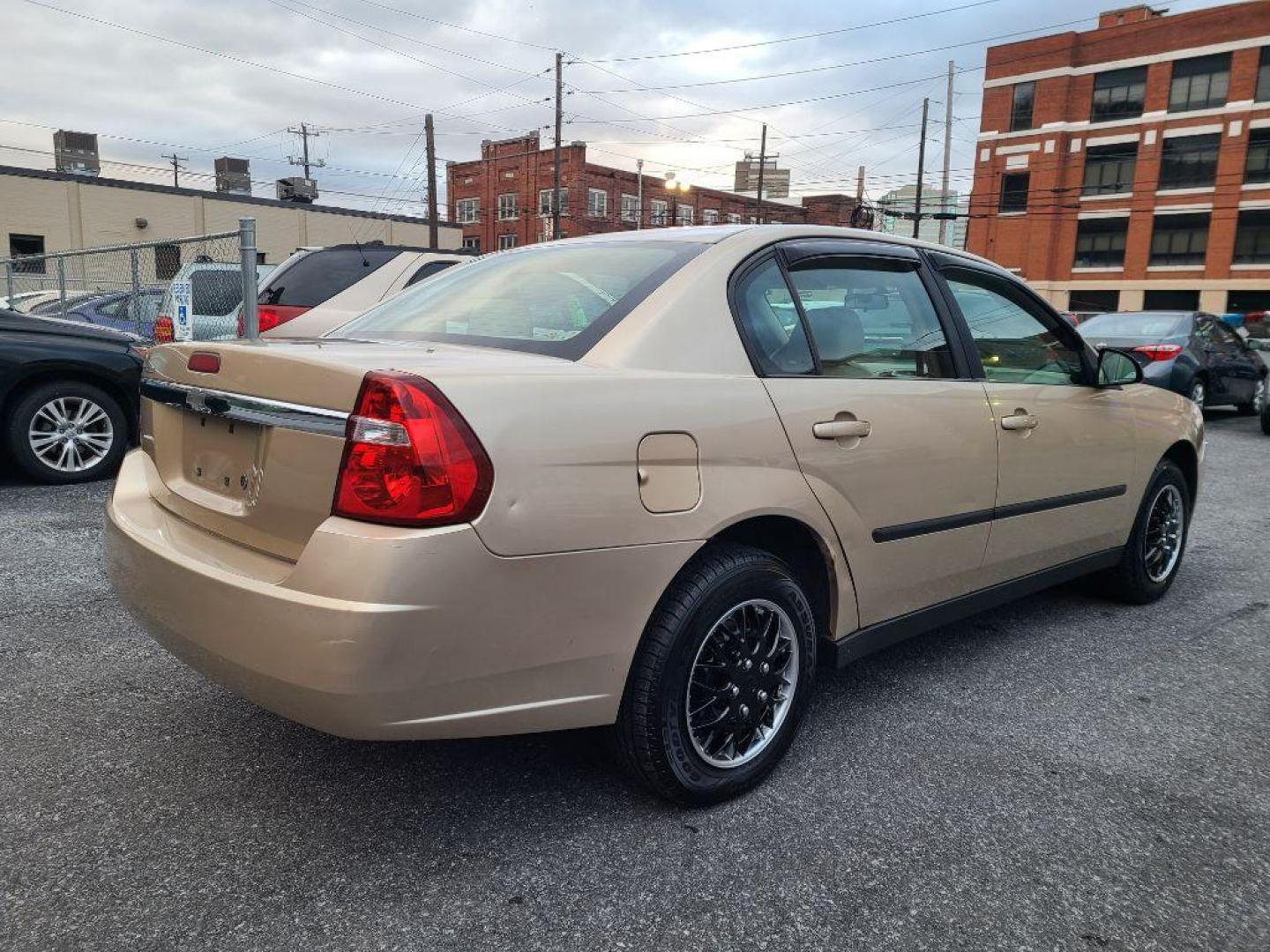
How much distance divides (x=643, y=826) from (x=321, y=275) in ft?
21.8

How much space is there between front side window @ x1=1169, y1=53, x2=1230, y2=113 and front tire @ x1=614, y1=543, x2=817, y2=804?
154 ft

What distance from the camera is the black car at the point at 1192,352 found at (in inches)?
431

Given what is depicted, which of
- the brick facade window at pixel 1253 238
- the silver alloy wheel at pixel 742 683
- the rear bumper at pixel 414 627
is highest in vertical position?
the brick facade window at pixel 1253 238

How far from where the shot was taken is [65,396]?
632 centimetres

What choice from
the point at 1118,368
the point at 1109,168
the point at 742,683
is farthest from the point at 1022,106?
the point at 742,683

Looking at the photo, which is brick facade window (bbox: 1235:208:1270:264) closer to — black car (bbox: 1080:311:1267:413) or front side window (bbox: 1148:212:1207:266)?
front side window (bbox: 1148:212:1207:266)

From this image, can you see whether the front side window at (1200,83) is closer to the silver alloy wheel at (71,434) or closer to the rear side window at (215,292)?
the rear side window at (215,292)

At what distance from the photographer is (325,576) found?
6.28 feet

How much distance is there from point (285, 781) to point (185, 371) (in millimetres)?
1184

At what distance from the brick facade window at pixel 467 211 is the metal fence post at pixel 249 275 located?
52.8m

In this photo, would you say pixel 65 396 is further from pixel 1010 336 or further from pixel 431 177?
pixel 431 177

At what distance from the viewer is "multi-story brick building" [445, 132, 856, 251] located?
2048 inches

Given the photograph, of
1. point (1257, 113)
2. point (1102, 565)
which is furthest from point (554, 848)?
point (1257, 113)

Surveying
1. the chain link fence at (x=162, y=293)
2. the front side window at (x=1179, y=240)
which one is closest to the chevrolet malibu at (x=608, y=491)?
the chain link fence at (x=162, y=293)
